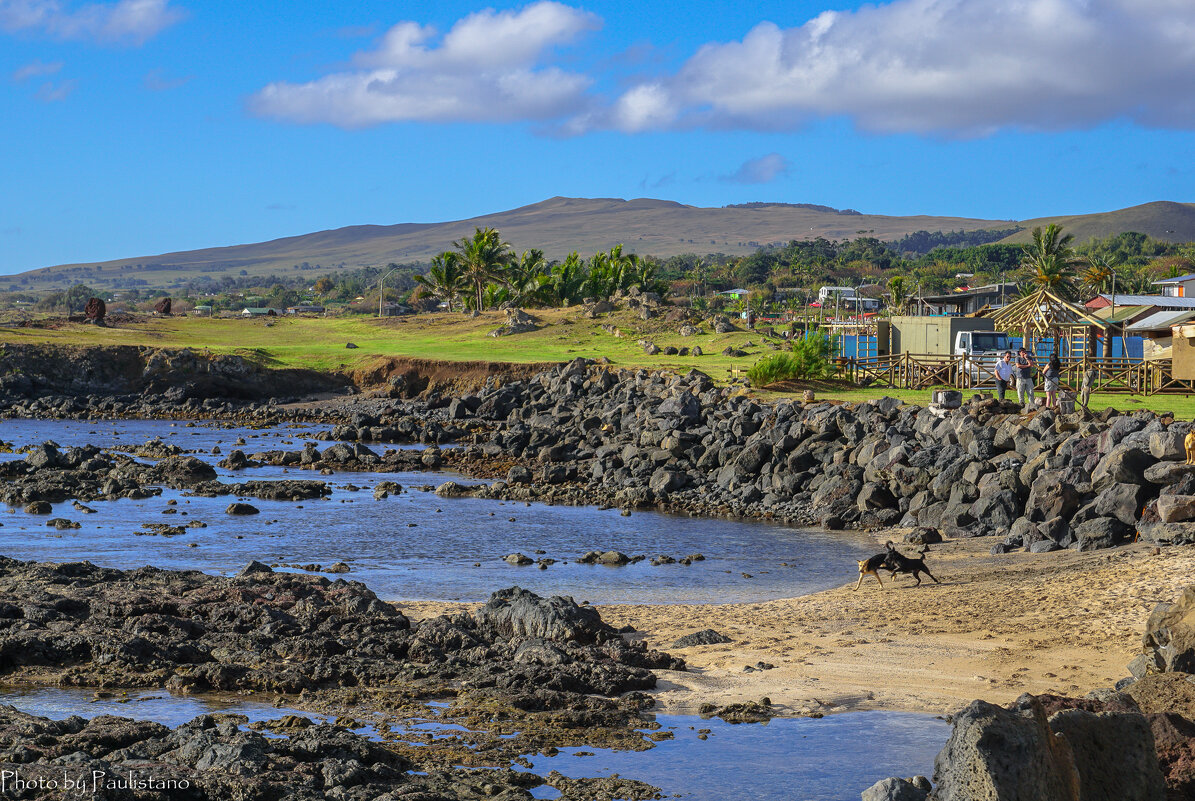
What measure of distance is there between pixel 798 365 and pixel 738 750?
31341 millimetres

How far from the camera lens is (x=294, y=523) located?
2723 centimetres

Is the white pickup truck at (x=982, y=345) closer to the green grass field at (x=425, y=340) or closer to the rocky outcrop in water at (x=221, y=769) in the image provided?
the green grass field at (x=425, y=340)

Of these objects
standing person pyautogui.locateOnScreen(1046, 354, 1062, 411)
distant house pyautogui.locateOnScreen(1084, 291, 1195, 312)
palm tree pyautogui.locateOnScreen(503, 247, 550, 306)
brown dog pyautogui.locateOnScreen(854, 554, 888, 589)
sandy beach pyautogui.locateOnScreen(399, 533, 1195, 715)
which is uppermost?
palm tree pyautogui.locateOnScreen(503, 247, 550, 306)

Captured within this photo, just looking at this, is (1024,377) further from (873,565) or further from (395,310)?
(395,310)

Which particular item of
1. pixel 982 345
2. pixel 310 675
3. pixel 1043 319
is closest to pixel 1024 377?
pixel 1043 319

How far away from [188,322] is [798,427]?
6119 centimetres

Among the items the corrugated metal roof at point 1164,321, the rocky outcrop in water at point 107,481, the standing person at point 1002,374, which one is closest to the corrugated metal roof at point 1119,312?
the corrugated metal roof at point 1164,321

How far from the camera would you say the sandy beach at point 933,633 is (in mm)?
12211

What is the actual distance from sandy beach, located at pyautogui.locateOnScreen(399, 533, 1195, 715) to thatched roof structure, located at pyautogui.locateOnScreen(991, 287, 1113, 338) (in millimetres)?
21125

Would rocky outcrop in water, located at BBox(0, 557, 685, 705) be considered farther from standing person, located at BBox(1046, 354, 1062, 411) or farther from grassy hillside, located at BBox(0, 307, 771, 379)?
grassy hillside, located at BBox(0, 307, 771, 379)

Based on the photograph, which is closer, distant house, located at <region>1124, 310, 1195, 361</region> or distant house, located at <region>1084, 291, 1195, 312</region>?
distant house, located at <region>1124, 310, 1195, 361</region>

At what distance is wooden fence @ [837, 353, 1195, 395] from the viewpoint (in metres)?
37.1

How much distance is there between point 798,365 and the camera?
4081 centimetres

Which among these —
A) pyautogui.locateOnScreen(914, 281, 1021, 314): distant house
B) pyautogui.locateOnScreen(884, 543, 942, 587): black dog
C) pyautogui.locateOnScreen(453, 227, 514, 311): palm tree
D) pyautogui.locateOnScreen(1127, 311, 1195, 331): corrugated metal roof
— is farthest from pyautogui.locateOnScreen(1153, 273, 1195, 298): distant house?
pyautogui.locateOnScreen(884, 543, 942, 587): black dog
